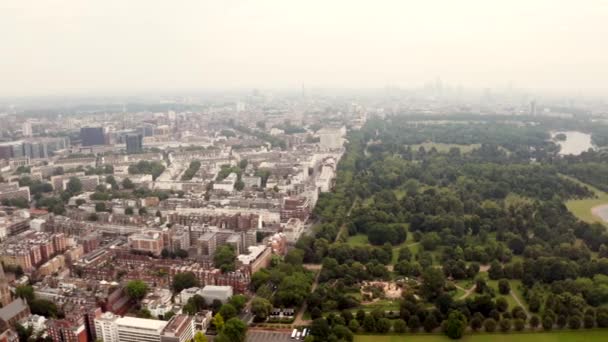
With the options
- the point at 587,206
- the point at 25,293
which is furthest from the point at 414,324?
the point at 587,206

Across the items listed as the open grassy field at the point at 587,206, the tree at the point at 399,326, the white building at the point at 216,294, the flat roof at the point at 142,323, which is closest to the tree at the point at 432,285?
the tree at the point at 399,326

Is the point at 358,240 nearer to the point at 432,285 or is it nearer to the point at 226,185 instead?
the point at 432,285

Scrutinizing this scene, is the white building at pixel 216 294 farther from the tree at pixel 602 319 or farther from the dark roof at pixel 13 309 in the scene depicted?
the tree at pixel 602 319

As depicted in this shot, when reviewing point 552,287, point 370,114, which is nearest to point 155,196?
point 552,287

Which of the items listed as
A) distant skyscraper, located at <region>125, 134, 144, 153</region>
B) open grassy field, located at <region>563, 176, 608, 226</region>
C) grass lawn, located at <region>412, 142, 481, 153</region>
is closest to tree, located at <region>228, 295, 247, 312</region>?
open grassy field, located at <region>563, 176, 608, 226</region>

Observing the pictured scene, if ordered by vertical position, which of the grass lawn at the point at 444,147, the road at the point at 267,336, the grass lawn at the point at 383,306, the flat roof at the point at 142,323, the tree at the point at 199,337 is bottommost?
the road at the point at 267,336

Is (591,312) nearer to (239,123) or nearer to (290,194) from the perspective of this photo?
(290,194)

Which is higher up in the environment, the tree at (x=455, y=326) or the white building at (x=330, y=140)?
the white building at (x=330, y=140)
